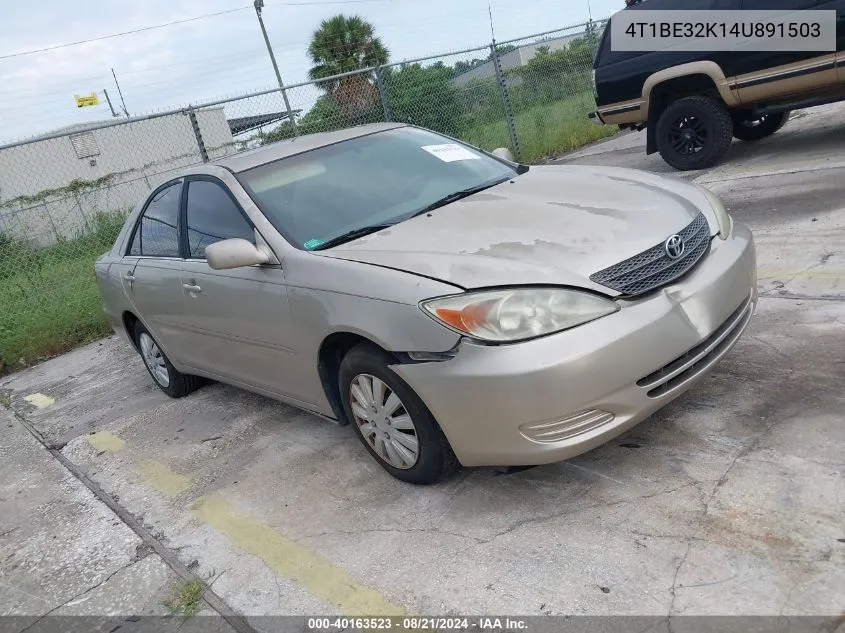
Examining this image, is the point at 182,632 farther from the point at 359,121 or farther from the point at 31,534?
the point at 359,121

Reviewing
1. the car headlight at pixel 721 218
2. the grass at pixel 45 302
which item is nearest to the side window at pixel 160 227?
the car headlight at pixel 721 218

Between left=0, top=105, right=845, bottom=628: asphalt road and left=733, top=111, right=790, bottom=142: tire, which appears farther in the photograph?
left=733, top=111, right=790, bottom=142: tire

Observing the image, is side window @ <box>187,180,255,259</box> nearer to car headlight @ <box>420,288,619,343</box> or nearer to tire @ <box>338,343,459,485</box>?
tire @ <box>338,343,459,485</box>

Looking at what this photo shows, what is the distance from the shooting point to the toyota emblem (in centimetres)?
294

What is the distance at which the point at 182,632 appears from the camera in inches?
107

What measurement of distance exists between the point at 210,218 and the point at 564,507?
2.48m

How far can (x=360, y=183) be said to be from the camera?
3871 millimetres

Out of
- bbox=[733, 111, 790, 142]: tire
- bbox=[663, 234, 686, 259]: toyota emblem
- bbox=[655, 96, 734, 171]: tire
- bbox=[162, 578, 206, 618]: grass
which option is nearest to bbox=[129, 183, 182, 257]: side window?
bbox=[162, 578, 206, 618]: grass

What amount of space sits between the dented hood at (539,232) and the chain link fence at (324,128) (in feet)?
7.52

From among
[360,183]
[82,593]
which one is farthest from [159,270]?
[82,593]

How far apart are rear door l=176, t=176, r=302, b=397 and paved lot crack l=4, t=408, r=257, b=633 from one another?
3.01 ft

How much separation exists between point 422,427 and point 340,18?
2342 cm

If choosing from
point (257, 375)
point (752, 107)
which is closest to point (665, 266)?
point (257, 375)

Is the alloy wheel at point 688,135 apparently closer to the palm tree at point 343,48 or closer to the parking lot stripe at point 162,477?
the parking lot stripe at point 162,477
